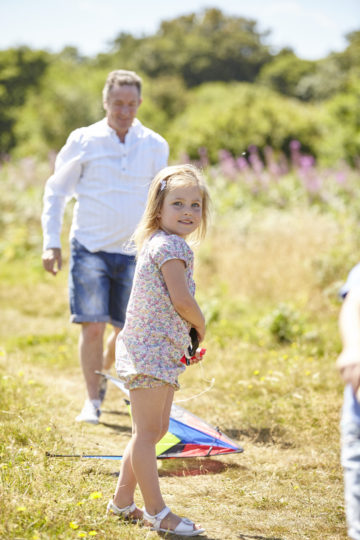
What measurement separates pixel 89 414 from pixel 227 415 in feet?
3.04

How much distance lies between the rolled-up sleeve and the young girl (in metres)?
1.56

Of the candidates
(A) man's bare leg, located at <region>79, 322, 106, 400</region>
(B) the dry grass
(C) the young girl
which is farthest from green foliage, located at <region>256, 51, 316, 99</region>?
(C) the young girl

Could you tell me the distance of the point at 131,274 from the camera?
4117mm

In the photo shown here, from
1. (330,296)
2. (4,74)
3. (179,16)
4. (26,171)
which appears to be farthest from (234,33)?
(330,296)

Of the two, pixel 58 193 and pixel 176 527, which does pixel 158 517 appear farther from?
pixel 58 193

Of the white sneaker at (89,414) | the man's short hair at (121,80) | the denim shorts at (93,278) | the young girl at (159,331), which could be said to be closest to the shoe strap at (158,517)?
the young girl at (159,331)

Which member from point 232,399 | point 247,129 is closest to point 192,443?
point 232,399

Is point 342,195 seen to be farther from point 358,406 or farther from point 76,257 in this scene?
point 358,406

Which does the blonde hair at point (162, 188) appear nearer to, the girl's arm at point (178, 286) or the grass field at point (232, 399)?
the girl's arm at point (178, 286)

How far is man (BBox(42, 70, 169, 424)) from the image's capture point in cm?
405

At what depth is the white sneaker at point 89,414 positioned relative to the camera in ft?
13.4

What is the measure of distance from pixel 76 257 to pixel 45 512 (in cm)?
187

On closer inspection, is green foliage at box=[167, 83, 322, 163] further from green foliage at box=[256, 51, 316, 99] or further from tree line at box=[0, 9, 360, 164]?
green foliage at box=[256, 51, 316, 99]

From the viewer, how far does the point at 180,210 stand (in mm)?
2646
